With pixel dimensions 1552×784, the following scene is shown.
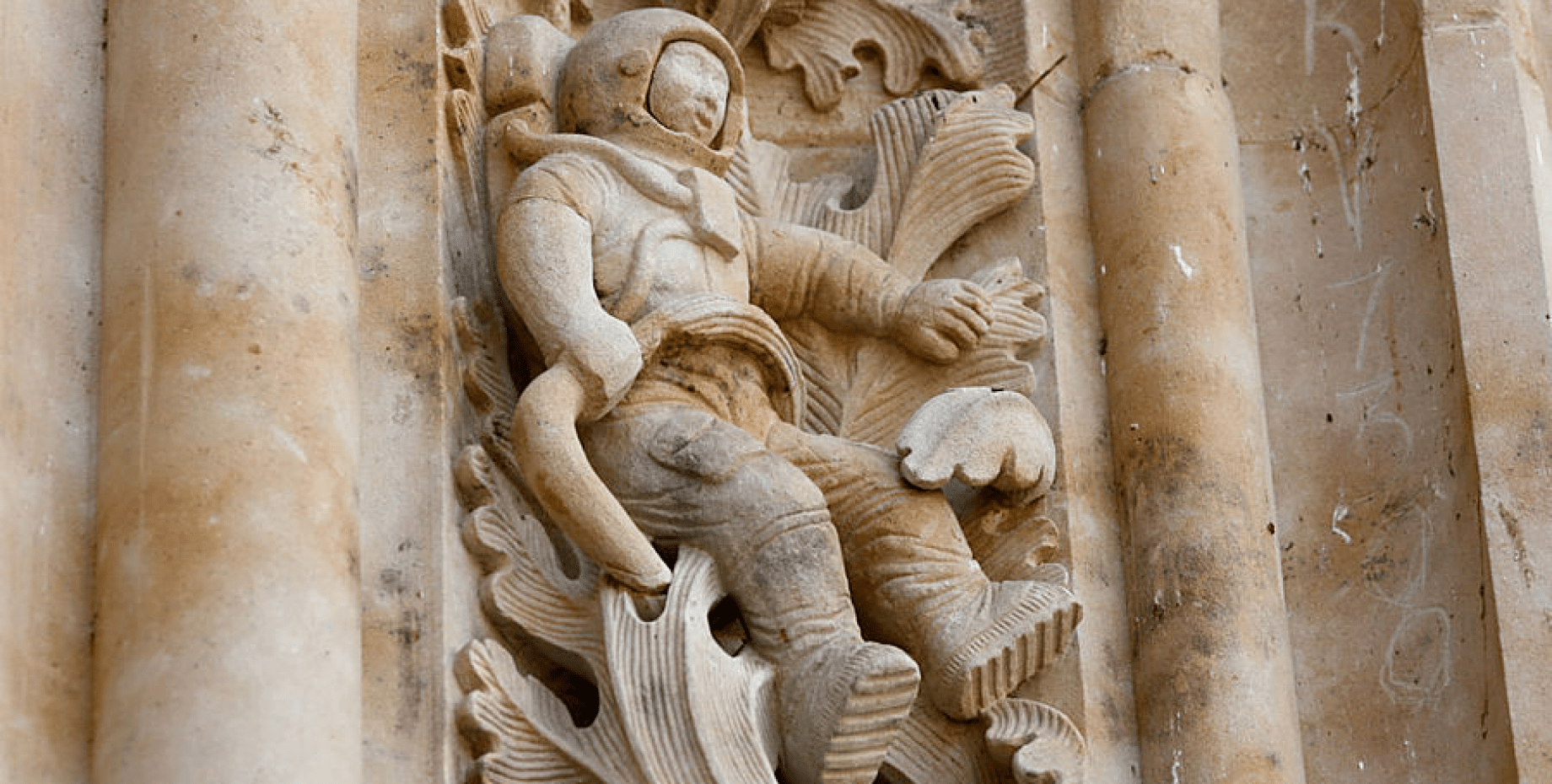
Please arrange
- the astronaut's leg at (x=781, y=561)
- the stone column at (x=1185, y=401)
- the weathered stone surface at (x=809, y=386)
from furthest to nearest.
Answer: the stone column at (x=1185, y=401)
the astronaut's leg at (x=781, y=561)
the weathered stone surface at (x=809, y=386)

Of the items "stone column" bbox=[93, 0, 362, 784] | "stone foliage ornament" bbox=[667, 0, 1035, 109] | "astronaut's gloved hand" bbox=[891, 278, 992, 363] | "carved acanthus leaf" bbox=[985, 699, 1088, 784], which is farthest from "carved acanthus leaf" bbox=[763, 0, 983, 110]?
"carved acanthus leaf" bbox=[985, 699, 1088, 784]

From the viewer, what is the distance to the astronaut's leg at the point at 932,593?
4.49 metres

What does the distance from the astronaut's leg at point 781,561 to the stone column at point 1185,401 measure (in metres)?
0.59

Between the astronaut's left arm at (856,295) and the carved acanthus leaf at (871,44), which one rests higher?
the carved acanthus leaf at (871,44)

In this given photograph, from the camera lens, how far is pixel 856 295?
4859mm

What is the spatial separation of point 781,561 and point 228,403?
2.70ft

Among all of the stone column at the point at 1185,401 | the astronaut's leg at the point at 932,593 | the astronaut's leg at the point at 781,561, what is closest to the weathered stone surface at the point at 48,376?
the astronaut's leg at the point at 781,561

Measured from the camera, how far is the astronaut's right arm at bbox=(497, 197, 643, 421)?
171 inches

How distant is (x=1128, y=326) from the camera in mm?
4969

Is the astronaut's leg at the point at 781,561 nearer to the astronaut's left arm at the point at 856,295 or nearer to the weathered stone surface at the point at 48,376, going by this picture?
the astronaut's left arm at the point at 856,295

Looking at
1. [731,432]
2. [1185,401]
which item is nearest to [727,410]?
[731,432]

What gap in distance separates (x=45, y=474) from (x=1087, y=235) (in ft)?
6.06

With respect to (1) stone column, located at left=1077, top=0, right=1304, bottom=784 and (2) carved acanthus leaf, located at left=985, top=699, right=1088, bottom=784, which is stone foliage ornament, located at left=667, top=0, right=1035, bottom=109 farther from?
(2) carved acanthus leaf, located at left=985, top=699, right=1088, bottom=784

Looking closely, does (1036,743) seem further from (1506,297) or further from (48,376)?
(48,376)
